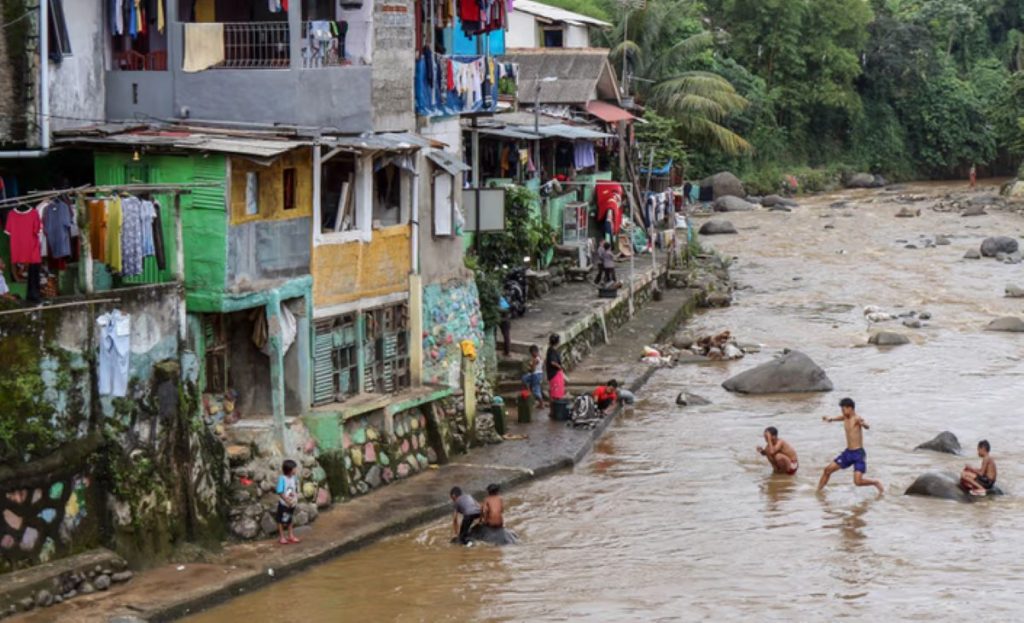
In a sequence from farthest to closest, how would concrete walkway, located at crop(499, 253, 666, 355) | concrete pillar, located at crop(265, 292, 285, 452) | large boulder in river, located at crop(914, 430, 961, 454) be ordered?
concrete walkway, located at crop(499, 253, 666, 355) → large boulder in river, located at crop(914, 430, 961, 454) → concrete pillar, located at crop(265, 292, 285, 452)

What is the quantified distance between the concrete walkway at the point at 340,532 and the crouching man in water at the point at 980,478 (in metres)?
4.92

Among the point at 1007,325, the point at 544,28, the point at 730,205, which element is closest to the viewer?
the point at 1007,325

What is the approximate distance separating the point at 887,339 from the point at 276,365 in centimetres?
1753

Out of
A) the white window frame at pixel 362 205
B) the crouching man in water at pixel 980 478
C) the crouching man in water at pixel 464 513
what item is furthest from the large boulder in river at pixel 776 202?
the crouching man in water at pixel 464 513

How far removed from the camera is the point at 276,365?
56.5ft

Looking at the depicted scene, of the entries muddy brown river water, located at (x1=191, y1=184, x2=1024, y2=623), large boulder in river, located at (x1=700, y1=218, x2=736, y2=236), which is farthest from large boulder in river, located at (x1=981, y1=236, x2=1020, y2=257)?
muddy brown river water, located at (x1=191, y1=184, x2=1024, y2=623)

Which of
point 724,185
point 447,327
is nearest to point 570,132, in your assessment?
point 447,327

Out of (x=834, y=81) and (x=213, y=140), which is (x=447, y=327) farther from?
(x=834, y=81)

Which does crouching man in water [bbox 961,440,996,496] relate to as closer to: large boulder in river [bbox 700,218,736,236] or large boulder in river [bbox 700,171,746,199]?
large boulder in river [bbox 700,218,736,236]

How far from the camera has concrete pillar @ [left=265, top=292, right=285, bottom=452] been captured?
56.1 ft

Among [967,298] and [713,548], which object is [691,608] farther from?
[967,298]

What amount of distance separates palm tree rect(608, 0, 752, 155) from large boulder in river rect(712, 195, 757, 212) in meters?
3.72

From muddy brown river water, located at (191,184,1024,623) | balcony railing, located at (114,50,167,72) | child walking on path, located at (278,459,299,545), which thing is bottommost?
muddy brown river water, located at (191,184,1024,623)

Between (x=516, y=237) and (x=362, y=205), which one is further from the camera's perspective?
(x=516, y=237)
